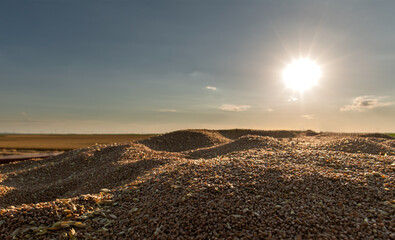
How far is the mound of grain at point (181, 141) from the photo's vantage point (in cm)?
965

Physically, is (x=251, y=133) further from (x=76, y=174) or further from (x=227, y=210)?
(x=227, y=210)

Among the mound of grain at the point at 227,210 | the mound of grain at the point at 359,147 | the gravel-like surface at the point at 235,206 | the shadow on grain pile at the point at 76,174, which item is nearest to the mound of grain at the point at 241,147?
the shadow on grain pile at the point at 76,174

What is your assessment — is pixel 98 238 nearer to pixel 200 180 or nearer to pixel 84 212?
pixel 84 212

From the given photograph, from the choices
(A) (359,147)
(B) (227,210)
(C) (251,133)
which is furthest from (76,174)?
(C) (251,133)

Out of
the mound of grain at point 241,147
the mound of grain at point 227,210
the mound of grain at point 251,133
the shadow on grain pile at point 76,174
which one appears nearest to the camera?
the mound of grain at point 227,210

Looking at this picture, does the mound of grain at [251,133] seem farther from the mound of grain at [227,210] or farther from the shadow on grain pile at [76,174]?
the mound of grain at [227,210]

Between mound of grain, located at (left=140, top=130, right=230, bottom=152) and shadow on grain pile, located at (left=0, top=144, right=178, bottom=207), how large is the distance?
1480 millimetres

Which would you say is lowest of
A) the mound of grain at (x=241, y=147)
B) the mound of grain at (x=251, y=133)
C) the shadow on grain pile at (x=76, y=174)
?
the shadow on grain pile at (x=76, y=174)

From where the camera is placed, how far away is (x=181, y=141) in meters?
10.3

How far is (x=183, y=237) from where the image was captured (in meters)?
2.53

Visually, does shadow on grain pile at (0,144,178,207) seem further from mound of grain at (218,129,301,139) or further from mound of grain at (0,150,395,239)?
mound of grain at (218,129,301,139)

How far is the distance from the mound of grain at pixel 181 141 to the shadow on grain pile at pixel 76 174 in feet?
4.86

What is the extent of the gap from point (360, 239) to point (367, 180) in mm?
1527

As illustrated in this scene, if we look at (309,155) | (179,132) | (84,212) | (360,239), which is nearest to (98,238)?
(84,212)
